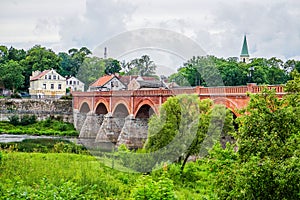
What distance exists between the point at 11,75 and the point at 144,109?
123 feet

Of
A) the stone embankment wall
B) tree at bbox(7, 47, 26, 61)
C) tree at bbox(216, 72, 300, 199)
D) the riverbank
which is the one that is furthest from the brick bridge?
tree at bbox(7, 47, 26, 61)

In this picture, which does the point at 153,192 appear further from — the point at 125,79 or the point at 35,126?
the point at 35,126

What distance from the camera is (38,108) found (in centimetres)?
6556

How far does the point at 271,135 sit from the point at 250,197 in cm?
205

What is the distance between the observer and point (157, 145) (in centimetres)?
2505

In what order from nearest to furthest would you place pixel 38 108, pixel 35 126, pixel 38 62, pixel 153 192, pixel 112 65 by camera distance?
1. pixel 153 192
2. pixel 112 65
3. pixel 35 126
4. pixel 38 108
5. pixel 38 62

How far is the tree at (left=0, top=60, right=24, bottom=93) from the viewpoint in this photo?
2862 inches

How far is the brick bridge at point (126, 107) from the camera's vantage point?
3092 cm

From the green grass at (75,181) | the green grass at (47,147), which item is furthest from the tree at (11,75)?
the green grass at (75,181)

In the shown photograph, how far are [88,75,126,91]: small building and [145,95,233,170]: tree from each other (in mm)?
27395

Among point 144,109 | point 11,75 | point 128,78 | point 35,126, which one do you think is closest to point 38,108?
point 35,126

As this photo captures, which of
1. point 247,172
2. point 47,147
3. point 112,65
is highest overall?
point 112,65

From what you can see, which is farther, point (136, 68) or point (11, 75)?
point (11, 75)

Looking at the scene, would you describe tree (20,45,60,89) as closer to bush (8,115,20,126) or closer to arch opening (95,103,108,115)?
bush (8,115,20,126)
